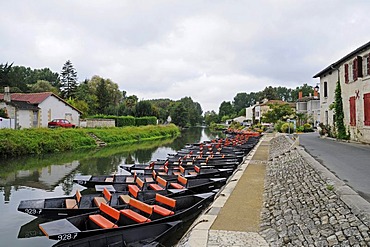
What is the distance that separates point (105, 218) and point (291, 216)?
4.18 meters

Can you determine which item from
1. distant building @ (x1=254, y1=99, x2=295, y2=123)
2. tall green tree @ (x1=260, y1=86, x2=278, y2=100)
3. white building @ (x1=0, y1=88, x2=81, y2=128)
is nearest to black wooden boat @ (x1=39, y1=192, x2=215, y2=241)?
white building @ (x1=0, y1=88, x2=81, y2=128)

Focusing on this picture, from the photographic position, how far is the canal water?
29.6 feet

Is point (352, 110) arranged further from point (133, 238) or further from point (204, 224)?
point (133, 238)

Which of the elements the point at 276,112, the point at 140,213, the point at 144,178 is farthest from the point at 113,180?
the point at 276,112

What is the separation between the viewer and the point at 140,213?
8.00 meters

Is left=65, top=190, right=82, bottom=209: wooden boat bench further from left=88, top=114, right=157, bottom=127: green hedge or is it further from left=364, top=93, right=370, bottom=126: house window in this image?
left=88, top=114, right=157, bottom=127: green hedge

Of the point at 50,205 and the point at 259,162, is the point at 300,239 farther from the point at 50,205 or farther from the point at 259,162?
the point at 259,162

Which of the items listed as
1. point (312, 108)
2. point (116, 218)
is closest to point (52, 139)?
point (116, 218)

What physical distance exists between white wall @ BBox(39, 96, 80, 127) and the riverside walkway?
33122 mm

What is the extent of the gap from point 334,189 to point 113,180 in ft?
27.1

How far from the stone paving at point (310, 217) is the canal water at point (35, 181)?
18.7 feet

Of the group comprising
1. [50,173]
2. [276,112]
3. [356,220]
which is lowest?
Answer: [50,173]

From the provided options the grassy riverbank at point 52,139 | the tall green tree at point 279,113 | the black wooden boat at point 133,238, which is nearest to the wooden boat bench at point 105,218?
the black wooden boat at point 133,238

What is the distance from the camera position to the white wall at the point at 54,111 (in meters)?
37.9
